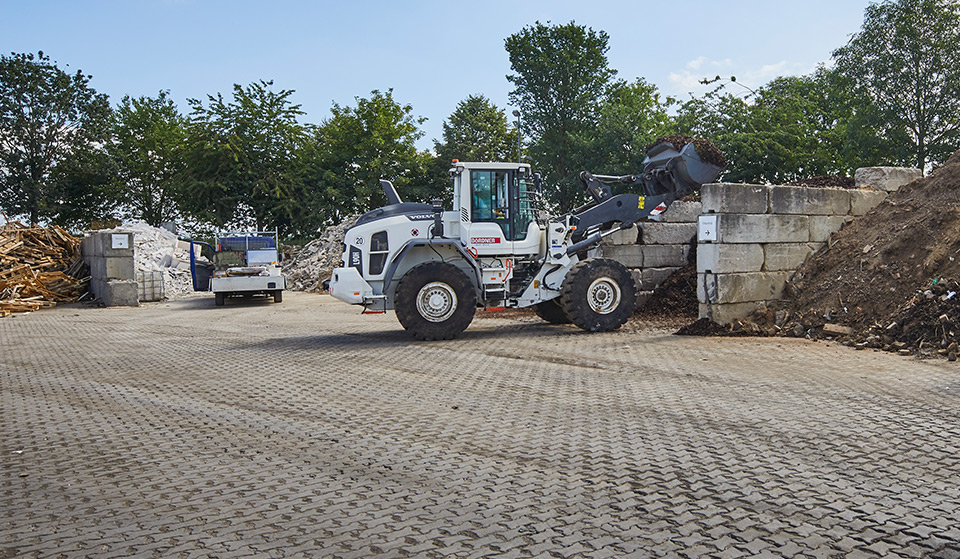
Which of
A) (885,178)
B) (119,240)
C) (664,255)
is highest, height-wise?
(885,178)

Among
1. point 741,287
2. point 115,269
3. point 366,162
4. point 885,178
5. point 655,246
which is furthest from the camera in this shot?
point 366,162

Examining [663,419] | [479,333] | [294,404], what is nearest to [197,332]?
[479,333]

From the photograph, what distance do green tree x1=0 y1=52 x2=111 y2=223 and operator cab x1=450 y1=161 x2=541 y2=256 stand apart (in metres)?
43.0

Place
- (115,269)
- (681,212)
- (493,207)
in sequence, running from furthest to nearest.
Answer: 1. (115,269)
2. (681,212)
3. (493,207)

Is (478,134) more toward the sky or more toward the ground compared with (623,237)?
more toward the sky

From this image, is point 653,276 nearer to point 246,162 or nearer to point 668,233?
point 668,233

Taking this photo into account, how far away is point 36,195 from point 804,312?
47774 millimetres

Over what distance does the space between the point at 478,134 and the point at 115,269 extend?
28.3 m

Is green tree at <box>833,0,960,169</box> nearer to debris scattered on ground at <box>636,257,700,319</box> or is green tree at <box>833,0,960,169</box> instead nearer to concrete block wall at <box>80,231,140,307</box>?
debris scattered on ground at <box>636,257,700,319</box>

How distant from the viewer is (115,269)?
70.7 ft

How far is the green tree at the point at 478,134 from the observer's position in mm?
44562

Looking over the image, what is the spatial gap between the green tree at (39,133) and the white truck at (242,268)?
30.2 m

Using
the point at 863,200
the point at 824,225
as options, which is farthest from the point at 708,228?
the point at 863,200

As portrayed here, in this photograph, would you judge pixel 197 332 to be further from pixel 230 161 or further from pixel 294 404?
pixel 230 161
